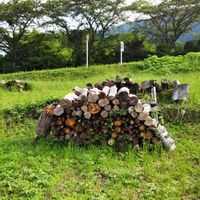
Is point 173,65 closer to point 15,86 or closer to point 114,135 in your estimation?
point 15,86

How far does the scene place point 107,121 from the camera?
4453 mm

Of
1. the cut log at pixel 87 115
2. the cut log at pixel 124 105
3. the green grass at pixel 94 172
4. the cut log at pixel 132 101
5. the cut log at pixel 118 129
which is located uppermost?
the cut log at pixel 132 101

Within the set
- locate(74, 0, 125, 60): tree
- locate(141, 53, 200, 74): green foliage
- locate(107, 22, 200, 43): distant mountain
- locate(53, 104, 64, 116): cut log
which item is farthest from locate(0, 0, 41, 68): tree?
locate(53, 104, 64, 116): cut log

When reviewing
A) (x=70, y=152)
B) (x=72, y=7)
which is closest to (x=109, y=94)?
(x=70, y=152)

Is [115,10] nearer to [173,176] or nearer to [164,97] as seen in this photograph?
[164,97]

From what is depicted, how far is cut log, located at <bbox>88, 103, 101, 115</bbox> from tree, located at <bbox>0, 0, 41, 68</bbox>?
14.1 meters

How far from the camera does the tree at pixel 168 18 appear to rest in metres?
18.4

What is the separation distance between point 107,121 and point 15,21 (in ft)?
50.2

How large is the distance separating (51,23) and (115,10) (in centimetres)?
374

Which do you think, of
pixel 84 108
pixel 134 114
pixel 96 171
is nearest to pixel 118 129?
pixel 134 114

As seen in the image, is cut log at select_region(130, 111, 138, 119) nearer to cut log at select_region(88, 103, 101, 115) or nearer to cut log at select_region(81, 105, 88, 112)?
cut log at select_region(88, 103, 101, 115)

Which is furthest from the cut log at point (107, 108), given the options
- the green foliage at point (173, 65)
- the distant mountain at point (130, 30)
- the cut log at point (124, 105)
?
the distant mountain at point (130, 30)

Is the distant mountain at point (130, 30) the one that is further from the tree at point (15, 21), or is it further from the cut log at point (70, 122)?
the cut log at point (70, 122)

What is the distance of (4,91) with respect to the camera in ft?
27.1
